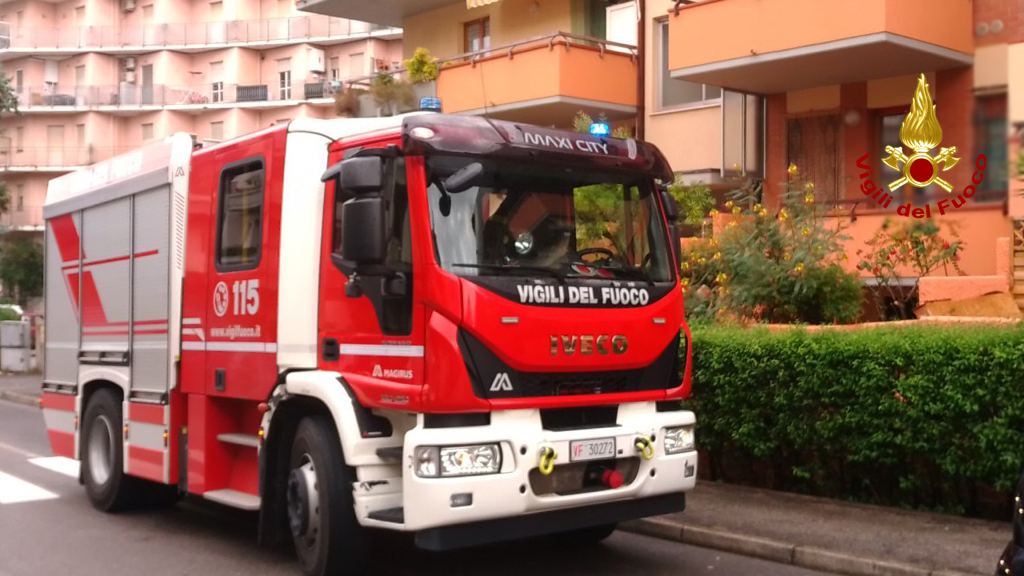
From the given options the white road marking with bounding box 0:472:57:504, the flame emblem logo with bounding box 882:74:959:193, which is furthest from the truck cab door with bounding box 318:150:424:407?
the white road marking with bounding box 0:472:57:504

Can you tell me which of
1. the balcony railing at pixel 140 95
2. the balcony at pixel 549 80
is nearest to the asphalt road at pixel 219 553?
the balcony at pixel 549 80

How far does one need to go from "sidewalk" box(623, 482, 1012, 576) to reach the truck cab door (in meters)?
3.06

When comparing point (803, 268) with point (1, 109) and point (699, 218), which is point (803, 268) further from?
point (1, 109)

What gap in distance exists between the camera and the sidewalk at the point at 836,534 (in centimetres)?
738

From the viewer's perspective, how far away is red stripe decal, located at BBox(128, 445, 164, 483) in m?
9.00

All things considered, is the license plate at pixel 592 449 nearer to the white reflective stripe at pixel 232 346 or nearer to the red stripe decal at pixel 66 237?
the white reflective stripe at pixel 232 346

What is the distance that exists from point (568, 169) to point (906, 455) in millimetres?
3808

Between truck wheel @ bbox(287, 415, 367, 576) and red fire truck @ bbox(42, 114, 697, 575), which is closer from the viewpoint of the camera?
red fire truck @ bbox(42, 114, 697, 575)

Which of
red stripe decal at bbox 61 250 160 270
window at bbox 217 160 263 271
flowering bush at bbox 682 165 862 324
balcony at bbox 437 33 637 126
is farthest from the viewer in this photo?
balcony at bbox 437 33 637 126

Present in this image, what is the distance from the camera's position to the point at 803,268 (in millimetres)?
11789

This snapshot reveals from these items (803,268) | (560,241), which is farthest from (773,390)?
(560,241)

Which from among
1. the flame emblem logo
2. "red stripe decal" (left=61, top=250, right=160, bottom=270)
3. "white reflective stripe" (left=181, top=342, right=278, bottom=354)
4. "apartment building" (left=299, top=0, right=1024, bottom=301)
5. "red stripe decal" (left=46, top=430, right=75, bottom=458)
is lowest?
"red stripe decal" (left=46, top=430, right=75, bottom=458)

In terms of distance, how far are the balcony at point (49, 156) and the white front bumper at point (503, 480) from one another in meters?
61.6

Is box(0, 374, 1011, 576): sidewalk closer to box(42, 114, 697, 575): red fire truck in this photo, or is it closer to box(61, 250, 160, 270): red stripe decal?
box(42, 114, 697, 575): red fire truck
